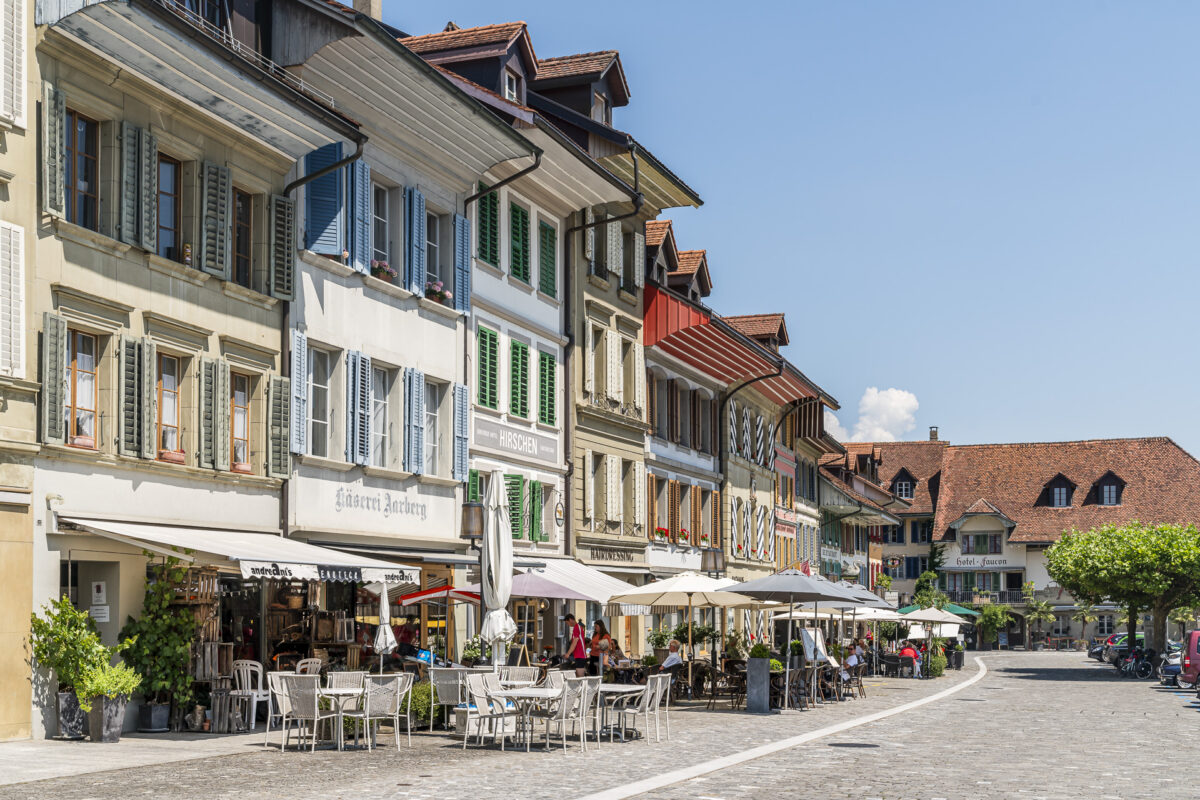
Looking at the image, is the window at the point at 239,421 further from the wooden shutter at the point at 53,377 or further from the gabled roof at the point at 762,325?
the gabled roof at the point at 762,325

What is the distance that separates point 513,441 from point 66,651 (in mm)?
14032

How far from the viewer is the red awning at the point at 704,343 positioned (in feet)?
128

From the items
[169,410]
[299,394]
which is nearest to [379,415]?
[299,394]

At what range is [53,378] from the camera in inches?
705

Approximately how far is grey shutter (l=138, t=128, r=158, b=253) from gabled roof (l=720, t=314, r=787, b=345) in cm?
3513

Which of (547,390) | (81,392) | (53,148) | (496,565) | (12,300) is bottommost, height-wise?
(496,565)

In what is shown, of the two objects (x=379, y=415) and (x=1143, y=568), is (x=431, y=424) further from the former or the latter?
(x=1143, y=568)

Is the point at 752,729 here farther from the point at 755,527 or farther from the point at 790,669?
the point at 755,527

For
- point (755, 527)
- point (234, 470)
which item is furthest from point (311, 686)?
point (755, 527)

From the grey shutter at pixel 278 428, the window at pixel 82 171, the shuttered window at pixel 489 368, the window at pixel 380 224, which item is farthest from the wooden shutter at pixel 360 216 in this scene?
the window at pixel 82 171

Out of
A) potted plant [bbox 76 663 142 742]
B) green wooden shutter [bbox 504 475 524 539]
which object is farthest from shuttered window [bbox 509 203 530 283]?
potted plant [bbox 76 663 142 742]

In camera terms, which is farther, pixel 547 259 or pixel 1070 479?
pixel 1070 479

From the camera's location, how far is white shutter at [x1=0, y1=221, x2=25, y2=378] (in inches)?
682

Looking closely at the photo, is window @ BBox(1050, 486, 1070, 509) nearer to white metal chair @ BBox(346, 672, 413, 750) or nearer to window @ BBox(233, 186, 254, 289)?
window @ BBox(233, 186, 254, 289)
